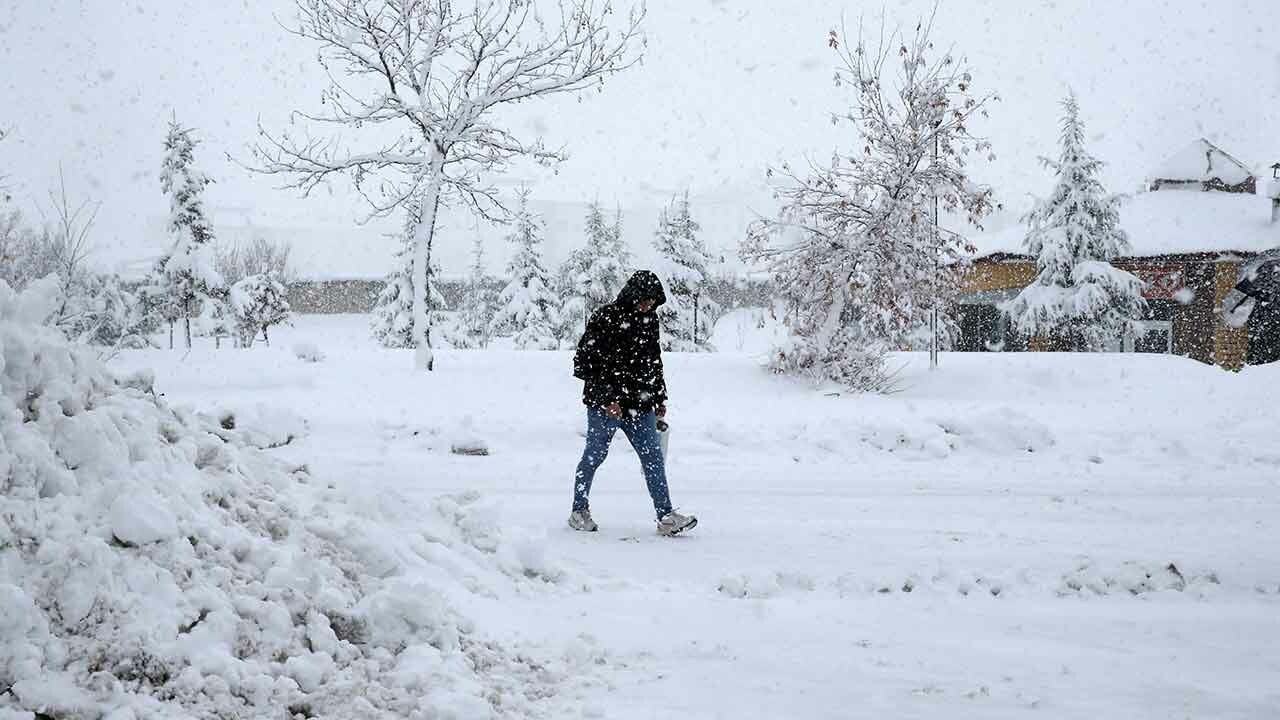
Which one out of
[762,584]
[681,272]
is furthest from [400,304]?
[762,584]

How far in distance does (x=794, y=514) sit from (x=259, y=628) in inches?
193

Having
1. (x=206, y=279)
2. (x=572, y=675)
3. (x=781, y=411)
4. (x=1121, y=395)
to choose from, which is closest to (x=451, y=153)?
(x=781, y=411)

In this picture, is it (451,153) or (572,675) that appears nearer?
(572,675)

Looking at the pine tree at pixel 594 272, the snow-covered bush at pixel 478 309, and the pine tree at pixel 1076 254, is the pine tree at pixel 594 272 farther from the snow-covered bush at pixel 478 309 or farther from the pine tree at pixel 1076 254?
the pine tree at pixel 1076 254

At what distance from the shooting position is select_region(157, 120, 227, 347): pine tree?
1523 inches

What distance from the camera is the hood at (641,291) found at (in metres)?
6.78

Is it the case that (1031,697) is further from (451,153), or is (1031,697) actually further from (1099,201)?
(1099,201)

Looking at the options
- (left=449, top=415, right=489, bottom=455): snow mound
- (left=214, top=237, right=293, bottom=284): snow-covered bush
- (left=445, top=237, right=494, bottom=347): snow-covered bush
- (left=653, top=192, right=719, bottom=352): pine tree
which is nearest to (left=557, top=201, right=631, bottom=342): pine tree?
(left=653, top=192, right=719, bottom=352): pine tree

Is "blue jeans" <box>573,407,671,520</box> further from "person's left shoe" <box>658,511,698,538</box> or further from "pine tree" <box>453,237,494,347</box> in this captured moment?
"pine tree" <box>453,237,494,347</box>

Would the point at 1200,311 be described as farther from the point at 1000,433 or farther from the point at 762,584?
the point at 762,584

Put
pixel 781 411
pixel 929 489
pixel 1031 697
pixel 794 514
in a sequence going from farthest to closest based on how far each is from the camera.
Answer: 1. pixel 781 411
2. pixel 929 489
3. pixel 794 514
4. pixel 1031 697

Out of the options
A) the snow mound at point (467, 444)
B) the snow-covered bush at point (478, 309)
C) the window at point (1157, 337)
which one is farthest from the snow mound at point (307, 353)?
the window at point (1157, 337)

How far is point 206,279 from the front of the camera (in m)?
39.5

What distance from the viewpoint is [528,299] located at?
4375cm
